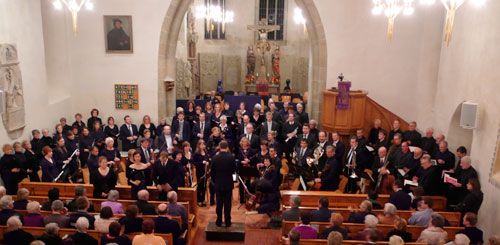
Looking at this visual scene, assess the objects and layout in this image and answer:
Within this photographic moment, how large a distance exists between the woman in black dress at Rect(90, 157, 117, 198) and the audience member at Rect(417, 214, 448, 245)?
5.12 m

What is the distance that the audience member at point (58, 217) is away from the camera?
6.52m

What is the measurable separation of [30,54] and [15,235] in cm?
655

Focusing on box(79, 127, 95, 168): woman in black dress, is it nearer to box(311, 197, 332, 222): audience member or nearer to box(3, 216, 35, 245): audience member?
box(3, 216, 35, 245): audience member

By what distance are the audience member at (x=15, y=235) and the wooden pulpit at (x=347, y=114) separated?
7.92m

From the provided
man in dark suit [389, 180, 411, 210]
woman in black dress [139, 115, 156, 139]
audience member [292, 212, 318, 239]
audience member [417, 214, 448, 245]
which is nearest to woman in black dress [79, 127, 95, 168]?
woman in black dress [139, 115, 156, 139]

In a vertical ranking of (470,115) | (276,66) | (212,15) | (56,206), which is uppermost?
(212,15)

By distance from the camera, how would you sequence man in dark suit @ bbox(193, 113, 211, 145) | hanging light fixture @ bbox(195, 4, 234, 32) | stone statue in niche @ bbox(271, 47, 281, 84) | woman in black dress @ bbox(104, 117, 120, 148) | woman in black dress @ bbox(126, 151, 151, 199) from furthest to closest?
1. stone statue in niche @ bbox(271, 47, 281, 84)
2. hanging light fixture @ bbox(195, 4, 234, 32)
3. woman in black dress @ bbox(104, 117, 120, 148)
4. man in dark suit @ bbox(193, 113, 211, 145)
5. woman in black dress @ bbox(126, 151, 151, 199)

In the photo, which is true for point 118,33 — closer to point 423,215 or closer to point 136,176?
point 136,176

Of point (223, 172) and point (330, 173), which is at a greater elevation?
point (223, 172)

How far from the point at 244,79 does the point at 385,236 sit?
15.5m

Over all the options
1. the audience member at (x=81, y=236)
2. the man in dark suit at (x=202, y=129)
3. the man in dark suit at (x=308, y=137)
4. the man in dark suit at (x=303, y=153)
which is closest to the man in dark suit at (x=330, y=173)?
the man in dark suit at (x=303, y=153)

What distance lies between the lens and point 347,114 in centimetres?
1178

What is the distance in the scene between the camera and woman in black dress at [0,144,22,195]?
364 inches

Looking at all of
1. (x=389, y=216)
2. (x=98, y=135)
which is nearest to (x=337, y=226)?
(x=389, y=216)
